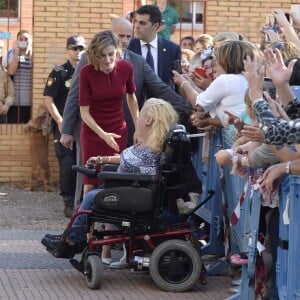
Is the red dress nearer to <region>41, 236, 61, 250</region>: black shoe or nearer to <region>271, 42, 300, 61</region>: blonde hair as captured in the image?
<region>41, 236, 61, 250</region>: black shoe

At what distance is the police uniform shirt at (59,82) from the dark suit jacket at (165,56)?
1.50m

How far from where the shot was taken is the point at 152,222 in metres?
7.73

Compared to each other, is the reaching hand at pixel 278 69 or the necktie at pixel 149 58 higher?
the necktie at pixel 149 58

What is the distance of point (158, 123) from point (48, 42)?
5.81m

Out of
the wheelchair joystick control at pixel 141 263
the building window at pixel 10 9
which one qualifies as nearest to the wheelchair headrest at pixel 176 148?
the wheelchair joystick control at pixel 141 263

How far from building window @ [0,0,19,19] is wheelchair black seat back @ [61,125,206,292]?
6961mm

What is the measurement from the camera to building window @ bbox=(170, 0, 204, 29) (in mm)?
13932

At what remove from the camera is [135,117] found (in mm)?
9102

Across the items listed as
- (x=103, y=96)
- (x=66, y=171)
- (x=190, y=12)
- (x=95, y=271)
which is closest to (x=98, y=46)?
(x=103, y=96)

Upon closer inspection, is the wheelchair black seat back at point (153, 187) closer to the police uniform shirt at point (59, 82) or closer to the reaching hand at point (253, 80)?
the reaching hand at point (253, 80)

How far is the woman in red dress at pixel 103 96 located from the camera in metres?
8.49

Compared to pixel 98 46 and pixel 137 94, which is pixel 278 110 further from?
pixel 137 94

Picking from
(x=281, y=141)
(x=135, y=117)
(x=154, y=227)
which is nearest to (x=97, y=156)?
(x=135, y=117)

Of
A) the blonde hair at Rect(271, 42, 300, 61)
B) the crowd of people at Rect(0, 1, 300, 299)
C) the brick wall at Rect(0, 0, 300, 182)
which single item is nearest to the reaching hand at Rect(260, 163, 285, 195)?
the crowd of people at Rect(0, 1, 300, 299)
